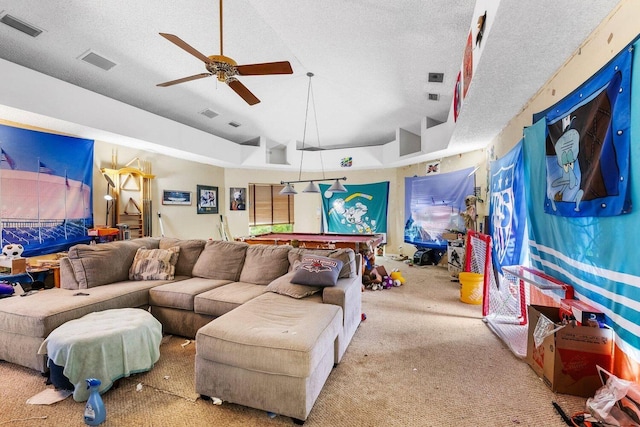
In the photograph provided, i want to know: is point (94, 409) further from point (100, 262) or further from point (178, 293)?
point (100, 262)

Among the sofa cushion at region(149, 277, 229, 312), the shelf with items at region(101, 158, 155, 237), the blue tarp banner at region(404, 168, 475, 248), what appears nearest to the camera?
the sofa cushion at region(149, 277, 229, 312)

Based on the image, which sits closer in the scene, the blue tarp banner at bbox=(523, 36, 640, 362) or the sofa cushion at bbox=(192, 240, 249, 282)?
the blue tarp banner at bbox=(523, 36, 640, 362)

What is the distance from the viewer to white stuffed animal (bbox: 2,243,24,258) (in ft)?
11.8

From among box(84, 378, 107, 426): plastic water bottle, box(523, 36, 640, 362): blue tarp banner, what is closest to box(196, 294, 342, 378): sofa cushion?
box(84, 378, 107, 426): plastic water bottle

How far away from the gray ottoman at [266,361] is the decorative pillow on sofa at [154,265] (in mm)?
1642

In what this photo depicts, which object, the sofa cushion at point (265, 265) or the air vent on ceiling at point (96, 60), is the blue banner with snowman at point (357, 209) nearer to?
the sofa cushion at point (265, 265)

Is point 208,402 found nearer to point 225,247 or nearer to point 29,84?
point 225,247

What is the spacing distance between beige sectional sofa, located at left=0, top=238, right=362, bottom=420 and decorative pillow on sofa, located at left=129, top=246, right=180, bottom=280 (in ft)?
0.05

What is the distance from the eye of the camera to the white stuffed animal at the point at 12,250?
3.60 m

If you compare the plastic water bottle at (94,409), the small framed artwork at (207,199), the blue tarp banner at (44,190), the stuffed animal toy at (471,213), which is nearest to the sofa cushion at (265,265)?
the plastic water bottle at (94,409)

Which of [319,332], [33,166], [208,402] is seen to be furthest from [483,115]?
[33,166]

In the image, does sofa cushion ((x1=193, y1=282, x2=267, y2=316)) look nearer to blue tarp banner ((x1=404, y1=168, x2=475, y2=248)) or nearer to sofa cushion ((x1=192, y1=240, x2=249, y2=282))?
sofa cushion ((x1=192, y1=240, x2=249, y2=282))

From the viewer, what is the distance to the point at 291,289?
102 inches

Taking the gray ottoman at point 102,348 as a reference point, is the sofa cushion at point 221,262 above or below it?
above
